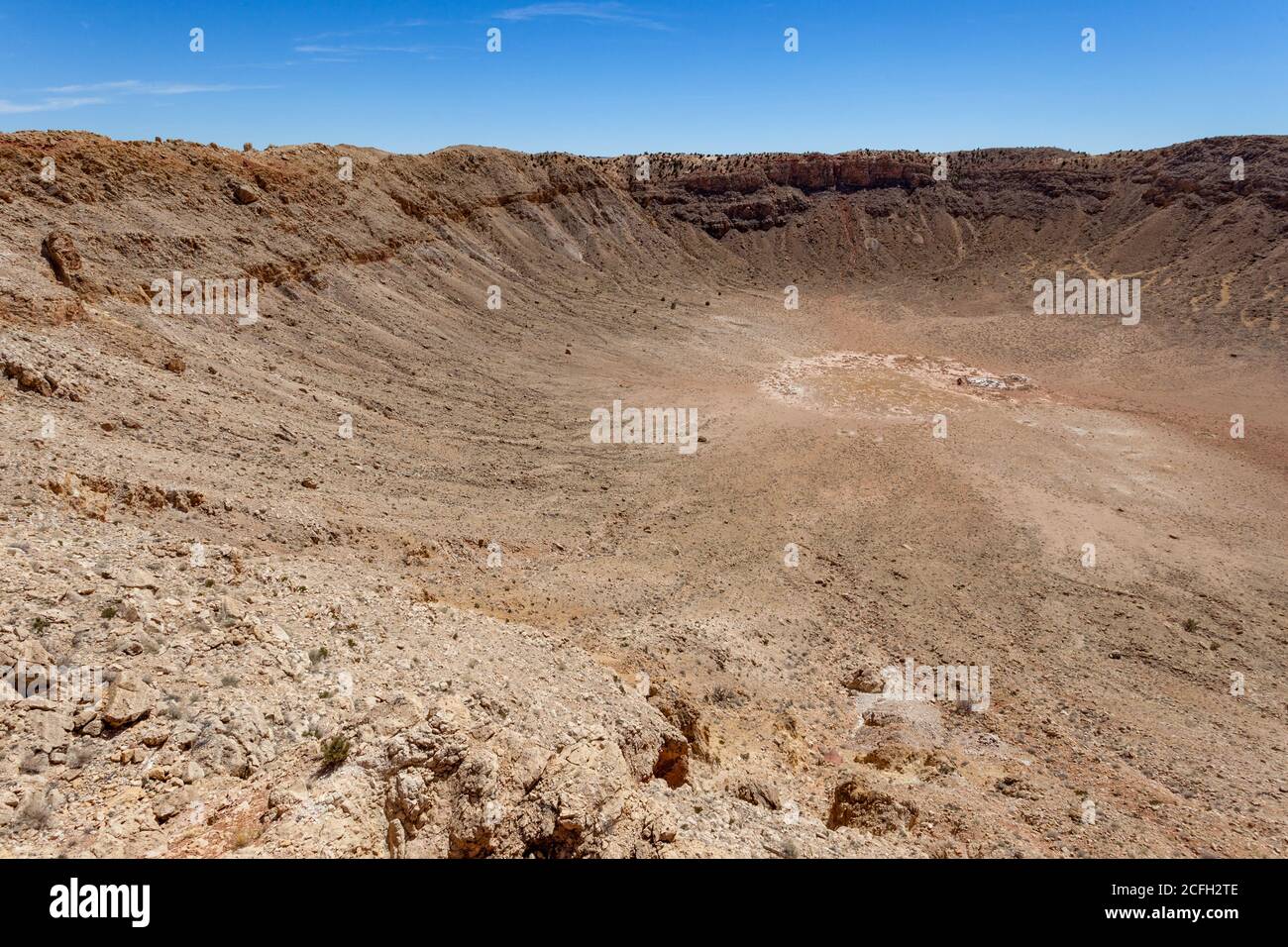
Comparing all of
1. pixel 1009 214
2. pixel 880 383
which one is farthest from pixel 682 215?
pixel 880 383

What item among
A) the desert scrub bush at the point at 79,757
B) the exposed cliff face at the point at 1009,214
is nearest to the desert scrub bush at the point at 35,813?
the desert scrub bush at the point at 79,757

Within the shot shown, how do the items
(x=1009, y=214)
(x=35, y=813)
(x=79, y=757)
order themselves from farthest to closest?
1. (x=1009, y=214)
2. (x=79, y=757)
3. (x=35, y=813)

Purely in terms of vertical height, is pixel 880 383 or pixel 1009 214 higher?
pixel 1009 214

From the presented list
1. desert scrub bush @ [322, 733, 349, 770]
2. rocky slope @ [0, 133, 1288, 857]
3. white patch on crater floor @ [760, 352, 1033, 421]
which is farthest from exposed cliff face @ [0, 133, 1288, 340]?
desert scrub bush @ [322, 733, 349, 770]

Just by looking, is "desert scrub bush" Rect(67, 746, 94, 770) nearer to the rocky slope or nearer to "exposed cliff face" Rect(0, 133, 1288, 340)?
the rocky slope

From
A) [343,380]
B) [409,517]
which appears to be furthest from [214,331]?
[409,517]

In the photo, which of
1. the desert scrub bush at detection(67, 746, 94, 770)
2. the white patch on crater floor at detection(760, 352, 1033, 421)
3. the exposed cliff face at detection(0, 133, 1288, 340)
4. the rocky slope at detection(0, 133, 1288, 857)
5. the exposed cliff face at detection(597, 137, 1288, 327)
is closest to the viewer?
the desert scrub bush at detection(67, 746, 94, 770)

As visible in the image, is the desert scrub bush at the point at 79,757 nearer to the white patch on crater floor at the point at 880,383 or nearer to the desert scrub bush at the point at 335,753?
the desert scrub bush at the point at 335,753

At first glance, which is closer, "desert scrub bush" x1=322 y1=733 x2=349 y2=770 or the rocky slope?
"desert scrub bush" x1=322 y1=733 x2=349 y2=770

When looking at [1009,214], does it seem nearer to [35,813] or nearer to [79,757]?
[79,757]
